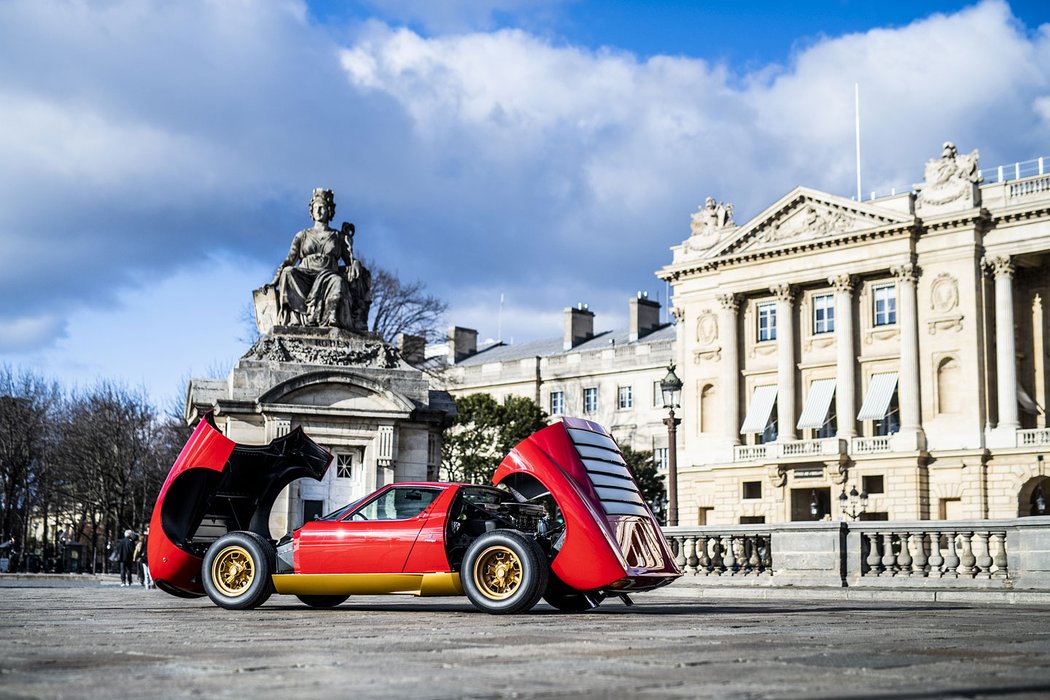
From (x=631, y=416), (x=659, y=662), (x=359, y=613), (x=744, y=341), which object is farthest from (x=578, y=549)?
(x=631, y=416)

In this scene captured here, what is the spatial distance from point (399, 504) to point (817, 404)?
190ft

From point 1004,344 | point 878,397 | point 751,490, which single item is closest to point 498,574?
point 1004,344

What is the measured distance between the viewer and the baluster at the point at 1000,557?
1979cm

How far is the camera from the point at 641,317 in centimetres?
8994

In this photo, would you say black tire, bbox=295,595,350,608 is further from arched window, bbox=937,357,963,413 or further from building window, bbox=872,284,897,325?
building window, bbox=872,284,897,325

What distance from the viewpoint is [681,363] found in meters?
76.1

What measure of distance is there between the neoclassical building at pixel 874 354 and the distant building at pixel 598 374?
8951 mm

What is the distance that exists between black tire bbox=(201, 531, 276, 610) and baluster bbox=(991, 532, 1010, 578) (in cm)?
1165

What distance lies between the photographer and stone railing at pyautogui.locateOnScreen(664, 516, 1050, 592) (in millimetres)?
19484

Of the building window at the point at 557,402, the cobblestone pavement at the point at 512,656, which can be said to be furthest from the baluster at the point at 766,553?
the building window at the point at 557,402

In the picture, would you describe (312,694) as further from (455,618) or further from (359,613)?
(359,613)

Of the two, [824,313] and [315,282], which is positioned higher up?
[824,313]

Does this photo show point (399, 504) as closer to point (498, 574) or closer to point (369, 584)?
point (369, 584)

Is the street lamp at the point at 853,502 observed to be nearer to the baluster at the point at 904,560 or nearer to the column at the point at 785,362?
the column at the point at 785,362
